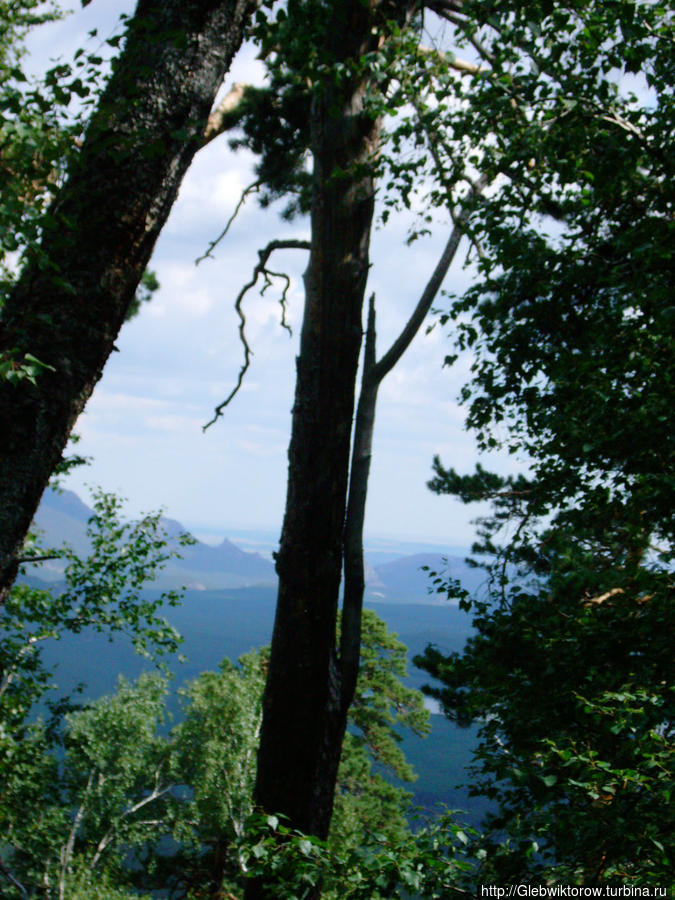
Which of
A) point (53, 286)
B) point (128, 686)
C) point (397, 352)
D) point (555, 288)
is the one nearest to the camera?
point (53, 286)

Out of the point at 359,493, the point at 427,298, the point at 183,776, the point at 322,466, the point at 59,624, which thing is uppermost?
the point at 427,298

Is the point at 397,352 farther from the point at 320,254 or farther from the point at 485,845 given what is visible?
the point at 485,845

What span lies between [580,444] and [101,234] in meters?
3.28

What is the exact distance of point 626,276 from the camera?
5426mm

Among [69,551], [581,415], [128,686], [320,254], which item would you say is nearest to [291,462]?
[320,254]

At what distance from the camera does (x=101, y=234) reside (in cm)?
224

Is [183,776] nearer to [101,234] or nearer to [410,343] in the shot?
[410,343]

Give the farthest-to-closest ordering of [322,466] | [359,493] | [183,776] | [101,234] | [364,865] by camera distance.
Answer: [183,776] → [359,493] → [322,466] → [364,865] → [101,234]

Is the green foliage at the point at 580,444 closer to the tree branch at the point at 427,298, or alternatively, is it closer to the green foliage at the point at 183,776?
the tree branch at the point at 427,298

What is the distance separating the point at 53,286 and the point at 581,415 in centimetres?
356

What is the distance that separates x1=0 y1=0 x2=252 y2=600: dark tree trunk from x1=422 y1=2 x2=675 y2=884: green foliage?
88.6 inches

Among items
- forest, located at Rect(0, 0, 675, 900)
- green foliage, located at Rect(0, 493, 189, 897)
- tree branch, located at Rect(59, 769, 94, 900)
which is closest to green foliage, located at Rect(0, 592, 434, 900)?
tree branch, located at Rect(59, 769, 94, 900)

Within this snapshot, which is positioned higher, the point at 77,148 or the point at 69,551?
the point at 77,148

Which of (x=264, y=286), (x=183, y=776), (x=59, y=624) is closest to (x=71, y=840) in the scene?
(x=183, y=776)
